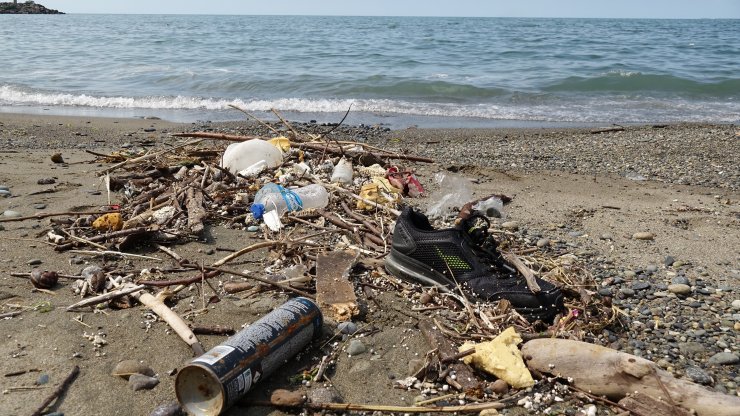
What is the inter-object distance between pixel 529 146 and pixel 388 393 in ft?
20.7

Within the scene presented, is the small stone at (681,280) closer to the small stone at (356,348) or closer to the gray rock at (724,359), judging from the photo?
the gray rock at (724,359)

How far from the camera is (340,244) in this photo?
3.75 m

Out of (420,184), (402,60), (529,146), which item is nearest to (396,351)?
(420,184)

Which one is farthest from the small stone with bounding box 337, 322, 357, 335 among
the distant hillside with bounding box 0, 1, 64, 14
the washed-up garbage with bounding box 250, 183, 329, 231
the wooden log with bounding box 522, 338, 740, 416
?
the distant hillside with bounding box 0, 1, 64, 14

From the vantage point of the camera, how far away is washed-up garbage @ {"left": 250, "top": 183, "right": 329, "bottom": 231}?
418 cm

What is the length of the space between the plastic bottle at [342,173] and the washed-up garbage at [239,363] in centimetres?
248

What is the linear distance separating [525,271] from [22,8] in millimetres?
83127

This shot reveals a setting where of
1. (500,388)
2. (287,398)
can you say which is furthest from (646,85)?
(287,398)

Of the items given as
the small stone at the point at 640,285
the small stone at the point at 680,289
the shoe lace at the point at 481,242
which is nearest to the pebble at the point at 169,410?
the shoe lace at the point at 481,242

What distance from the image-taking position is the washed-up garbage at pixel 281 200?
418cm

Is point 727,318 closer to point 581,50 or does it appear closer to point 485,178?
point 485,178

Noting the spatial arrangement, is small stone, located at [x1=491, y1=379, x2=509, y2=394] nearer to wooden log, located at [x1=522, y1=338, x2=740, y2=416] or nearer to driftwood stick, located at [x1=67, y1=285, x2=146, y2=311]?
wooden log, located at [x1=522, y1=338, x2=740, y2=416]

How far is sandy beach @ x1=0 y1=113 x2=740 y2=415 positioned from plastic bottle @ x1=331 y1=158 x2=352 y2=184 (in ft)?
1.97

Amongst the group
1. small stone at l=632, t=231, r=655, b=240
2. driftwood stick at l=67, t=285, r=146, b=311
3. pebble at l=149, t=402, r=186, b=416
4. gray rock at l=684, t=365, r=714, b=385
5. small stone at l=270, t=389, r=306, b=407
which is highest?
driftwood stick at l=67, t=285, r=146, b=311
